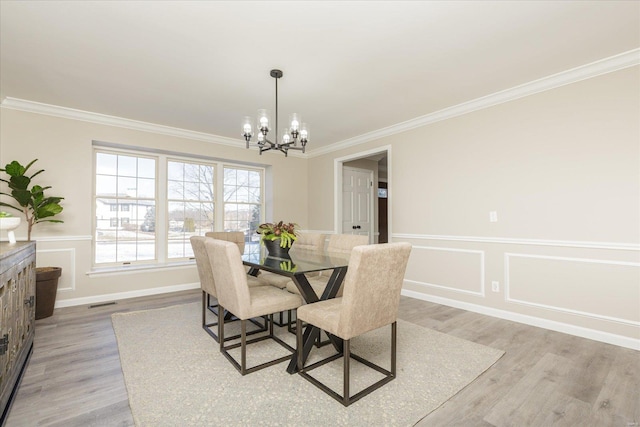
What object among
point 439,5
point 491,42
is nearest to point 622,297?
point 491,42

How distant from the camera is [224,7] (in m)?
2.01

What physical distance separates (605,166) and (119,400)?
422 centimetres

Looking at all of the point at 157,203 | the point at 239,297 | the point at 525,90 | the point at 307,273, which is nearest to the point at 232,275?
the point at 239,297

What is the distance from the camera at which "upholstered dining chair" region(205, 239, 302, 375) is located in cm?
213

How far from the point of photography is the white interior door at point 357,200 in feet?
19.0

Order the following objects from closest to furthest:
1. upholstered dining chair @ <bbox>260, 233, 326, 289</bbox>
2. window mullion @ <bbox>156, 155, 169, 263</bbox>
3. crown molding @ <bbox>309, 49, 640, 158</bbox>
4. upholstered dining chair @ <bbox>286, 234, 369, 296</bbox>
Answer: crown molding @ <bbox>309, 49, 640, 158</bbox> → upholstered dining chair @ <bbox>286, 234, 369, 296</bbox> → upholstered dining chair @ <bbox>260, 233, 326, 289</bbox> → window mullion @ <bbox>156, 155, 169, 263</bbox>

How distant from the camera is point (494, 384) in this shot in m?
2.06

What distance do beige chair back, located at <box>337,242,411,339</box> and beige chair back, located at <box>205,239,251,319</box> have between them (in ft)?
2.42

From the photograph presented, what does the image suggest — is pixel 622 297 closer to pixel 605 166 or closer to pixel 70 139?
pixel 605 166

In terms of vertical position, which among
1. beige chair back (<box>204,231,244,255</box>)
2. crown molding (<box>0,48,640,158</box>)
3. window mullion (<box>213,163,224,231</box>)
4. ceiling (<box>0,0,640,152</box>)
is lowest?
beige chair back (<box>204,231,244,255</box>)

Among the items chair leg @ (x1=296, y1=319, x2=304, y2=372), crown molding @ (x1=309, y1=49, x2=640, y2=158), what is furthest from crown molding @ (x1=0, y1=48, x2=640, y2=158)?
chair leg @ (x1=296, y1=319, x2=304, y2=372)

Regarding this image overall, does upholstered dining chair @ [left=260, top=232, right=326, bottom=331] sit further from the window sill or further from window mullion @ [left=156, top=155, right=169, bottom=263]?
window mullion @ [left=156, top=155, right=169, bottom=263]

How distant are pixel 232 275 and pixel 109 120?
3.47 meters

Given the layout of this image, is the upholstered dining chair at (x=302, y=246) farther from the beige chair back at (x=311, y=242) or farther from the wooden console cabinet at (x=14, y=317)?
the wooden console cabinet at (x=14, y=317)
